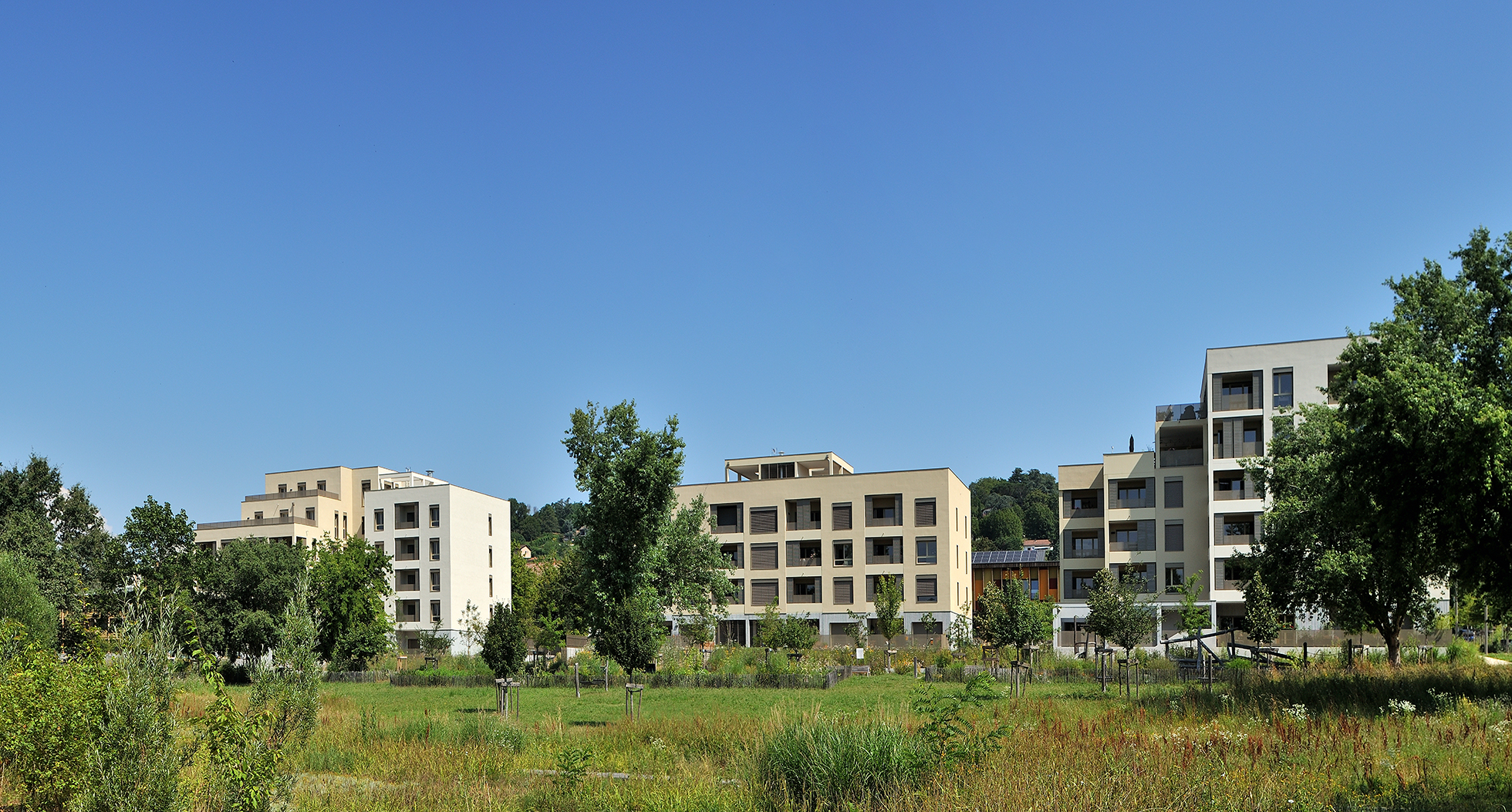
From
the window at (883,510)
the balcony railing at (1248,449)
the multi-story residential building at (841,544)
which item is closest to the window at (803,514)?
the multi-story residential building at (841,544)

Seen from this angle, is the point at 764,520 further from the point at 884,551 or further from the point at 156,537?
the point at 156,537

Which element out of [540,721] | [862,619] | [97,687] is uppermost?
[97,687]

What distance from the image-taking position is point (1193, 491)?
204 ft

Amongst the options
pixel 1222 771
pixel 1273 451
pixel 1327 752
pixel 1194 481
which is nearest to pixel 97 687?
pixel 1222 771

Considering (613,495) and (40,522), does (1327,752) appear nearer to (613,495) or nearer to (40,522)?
(613,495)

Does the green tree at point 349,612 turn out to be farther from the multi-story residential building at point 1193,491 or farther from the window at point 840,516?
the multi-story residential building at point 1193,491

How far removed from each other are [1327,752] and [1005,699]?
999cm

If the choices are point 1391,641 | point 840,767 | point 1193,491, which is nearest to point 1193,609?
point 1193,491

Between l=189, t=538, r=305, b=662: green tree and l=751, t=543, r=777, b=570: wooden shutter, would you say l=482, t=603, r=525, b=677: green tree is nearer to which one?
l=189, t=538, r=305, b=662: green tree

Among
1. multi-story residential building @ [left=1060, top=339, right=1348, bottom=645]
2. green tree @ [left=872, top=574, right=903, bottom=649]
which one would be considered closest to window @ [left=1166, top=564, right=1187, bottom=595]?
multi-story residential building @ [left=1060, top=339, right=1348, bottom=645]

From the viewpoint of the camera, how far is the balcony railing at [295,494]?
287 ft

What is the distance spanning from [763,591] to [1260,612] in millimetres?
38569

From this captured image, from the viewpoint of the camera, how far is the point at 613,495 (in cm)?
3884

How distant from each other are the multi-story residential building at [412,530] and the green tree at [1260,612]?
52777 millimetres
